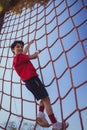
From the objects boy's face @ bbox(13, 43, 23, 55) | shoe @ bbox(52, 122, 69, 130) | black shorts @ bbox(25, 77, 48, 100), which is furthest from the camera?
boy's face @ bbox(13, 43, 23, 55)

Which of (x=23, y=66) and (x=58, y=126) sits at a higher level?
(x=23, y=66)

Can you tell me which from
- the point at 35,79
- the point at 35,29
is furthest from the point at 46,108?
the point at 35,29

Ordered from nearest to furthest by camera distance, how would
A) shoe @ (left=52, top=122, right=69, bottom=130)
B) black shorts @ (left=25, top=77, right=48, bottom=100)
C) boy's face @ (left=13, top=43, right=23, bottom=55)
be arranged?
shoe @ (left=52, top=122, right=69, bottom=130), black shorts @ (left=25, top=77, right=48, bottom=100), boy's face @ (left=13, top=43, right=23, bottom=55)

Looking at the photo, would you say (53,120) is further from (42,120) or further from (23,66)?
(23,66)

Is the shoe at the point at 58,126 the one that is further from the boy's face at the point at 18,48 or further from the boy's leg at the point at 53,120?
the boy's face at the point at 18,48

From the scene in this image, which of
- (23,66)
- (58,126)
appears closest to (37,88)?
(23,66)

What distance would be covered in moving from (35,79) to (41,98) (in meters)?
0.15

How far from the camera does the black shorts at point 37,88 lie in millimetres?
2247

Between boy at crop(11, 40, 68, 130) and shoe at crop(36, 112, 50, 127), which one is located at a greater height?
boy at crop(11, 40, 68, 130)

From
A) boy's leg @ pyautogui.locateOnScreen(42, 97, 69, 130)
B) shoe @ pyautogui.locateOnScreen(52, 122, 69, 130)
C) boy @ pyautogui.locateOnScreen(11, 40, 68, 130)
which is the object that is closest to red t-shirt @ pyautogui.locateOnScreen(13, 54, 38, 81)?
boy @ pyautogui.locateOnScreen(11, 40, 68, 130)

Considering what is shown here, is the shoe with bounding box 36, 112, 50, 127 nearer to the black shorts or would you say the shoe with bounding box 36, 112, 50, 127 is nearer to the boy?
the boy

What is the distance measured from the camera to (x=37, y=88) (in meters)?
2.27

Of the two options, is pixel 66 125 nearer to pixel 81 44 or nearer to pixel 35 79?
pixel 35 79

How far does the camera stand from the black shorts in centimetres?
225
